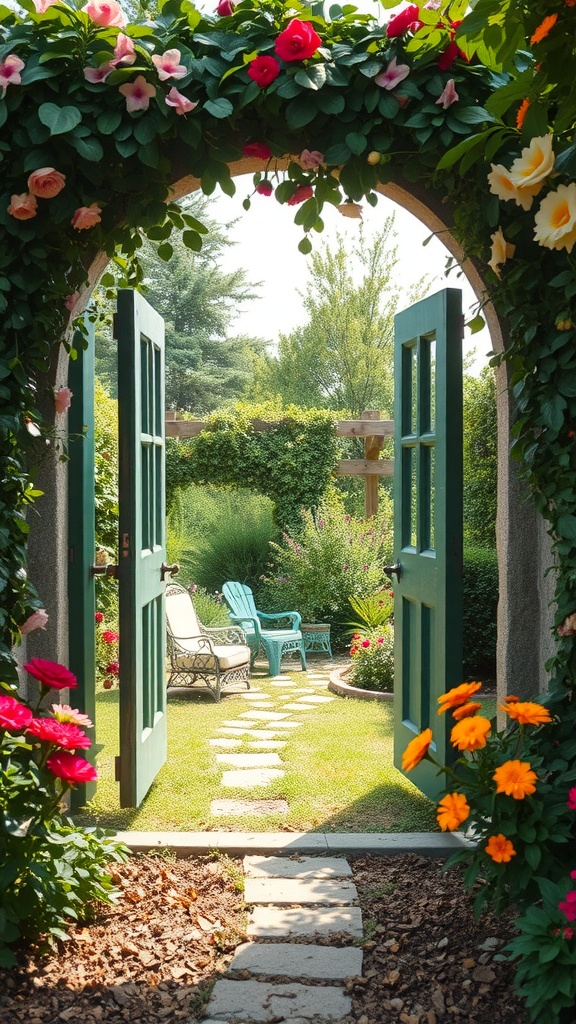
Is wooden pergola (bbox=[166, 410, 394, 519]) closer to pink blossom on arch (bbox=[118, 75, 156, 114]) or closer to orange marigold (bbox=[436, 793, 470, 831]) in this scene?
pink blossom on arch (bbox=[118, 75, 156, 114])

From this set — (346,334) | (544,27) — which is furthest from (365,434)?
(346,334)

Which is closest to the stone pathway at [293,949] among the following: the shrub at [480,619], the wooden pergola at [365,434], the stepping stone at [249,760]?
the stepping stone at [249,760]

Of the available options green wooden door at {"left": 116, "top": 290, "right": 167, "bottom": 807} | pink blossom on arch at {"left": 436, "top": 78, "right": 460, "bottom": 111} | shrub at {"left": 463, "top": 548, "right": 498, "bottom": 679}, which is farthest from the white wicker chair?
pink blossom on arch at {"left": 436, "top": 78, "right": 460, "bottom": 111}

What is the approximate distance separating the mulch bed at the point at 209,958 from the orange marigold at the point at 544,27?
2166 millimetres

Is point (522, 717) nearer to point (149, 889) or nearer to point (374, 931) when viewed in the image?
point (374, 931)

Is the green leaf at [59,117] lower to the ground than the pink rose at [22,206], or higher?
higher

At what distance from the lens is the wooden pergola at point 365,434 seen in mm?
10219

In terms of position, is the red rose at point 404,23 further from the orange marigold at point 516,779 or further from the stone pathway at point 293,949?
the stone pathway at point 293,949

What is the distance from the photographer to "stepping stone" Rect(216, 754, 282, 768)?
4.71 metres

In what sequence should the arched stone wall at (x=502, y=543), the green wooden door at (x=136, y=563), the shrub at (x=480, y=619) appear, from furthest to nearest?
the shrub at (x=480, y=619) < the green wooden door at (x=136, y=563) < the arched stone wall at (x=502, y=543)

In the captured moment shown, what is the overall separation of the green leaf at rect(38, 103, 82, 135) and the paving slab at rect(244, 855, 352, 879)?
244 centimetres

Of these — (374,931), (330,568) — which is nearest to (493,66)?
(374,931)

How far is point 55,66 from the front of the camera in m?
2.83

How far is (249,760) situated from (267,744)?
1.27ft
